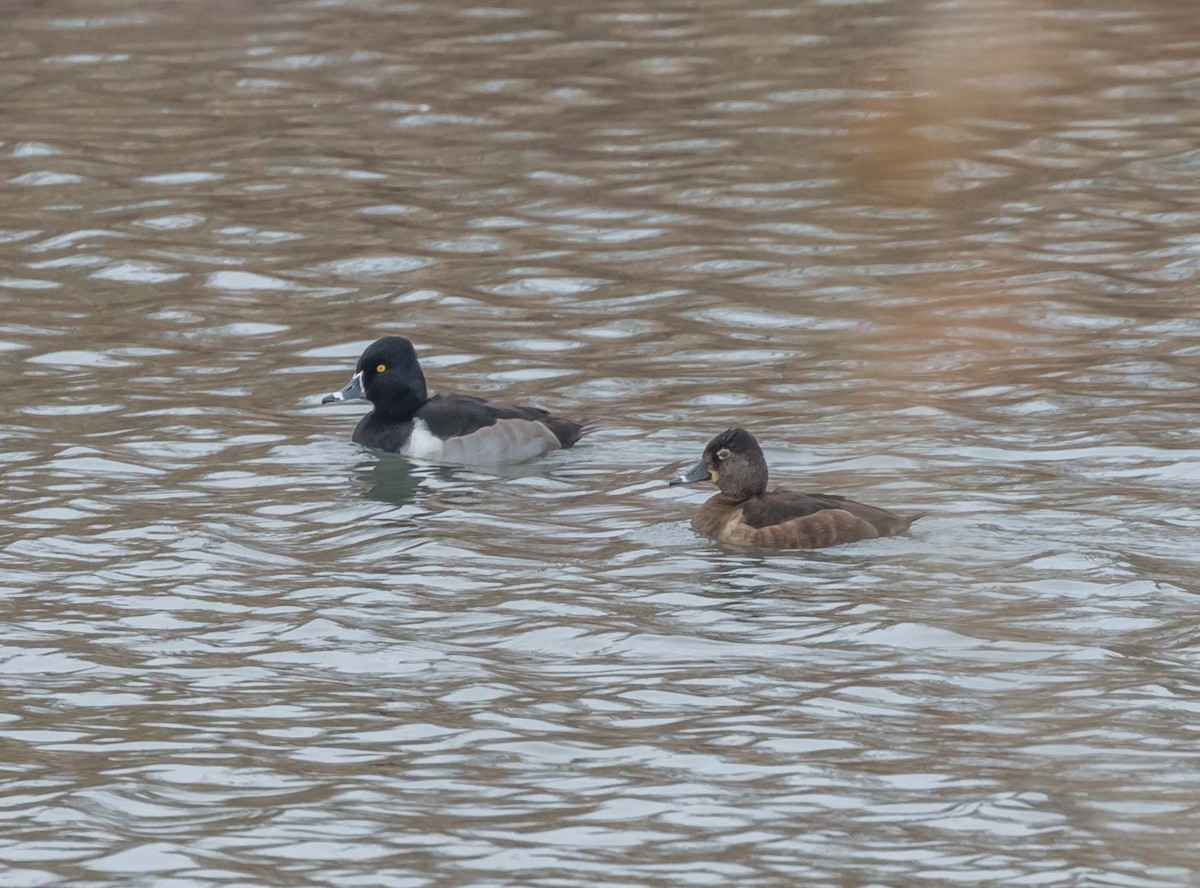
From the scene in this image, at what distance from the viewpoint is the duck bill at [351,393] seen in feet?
43.5

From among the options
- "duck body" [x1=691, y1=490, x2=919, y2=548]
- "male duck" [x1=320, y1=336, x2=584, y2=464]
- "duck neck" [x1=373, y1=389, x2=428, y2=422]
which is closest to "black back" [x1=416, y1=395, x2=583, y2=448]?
"male duck" [x1=320, y1=336, x2=584, y2=464]

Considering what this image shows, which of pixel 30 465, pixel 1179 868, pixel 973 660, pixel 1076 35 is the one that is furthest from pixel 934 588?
pixel 1076 35

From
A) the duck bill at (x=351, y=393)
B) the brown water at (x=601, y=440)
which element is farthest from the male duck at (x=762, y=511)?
the duck bill at (x=351, y=393)

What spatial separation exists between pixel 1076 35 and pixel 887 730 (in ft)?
50.5

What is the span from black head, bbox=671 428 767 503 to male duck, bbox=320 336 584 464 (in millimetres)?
1598

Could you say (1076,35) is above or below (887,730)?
above

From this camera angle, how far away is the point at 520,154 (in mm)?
19281

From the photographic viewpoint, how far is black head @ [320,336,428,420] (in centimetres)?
1321

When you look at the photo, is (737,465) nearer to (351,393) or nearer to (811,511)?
(811,511)

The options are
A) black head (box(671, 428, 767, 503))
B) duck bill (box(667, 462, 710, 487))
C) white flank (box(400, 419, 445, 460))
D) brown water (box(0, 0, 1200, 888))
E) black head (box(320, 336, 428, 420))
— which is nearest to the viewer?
brown water (box(0, 0, 1200, 888))

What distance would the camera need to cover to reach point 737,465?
442 inches

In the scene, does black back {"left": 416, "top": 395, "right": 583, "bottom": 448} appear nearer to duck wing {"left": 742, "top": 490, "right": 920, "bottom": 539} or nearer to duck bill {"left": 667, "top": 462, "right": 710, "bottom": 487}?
duck bill {"left": 667, "top": 462, "right": 710, "bottom": 487}

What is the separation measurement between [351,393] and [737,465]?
120 inches

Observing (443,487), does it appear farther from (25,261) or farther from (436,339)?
(25,261)
